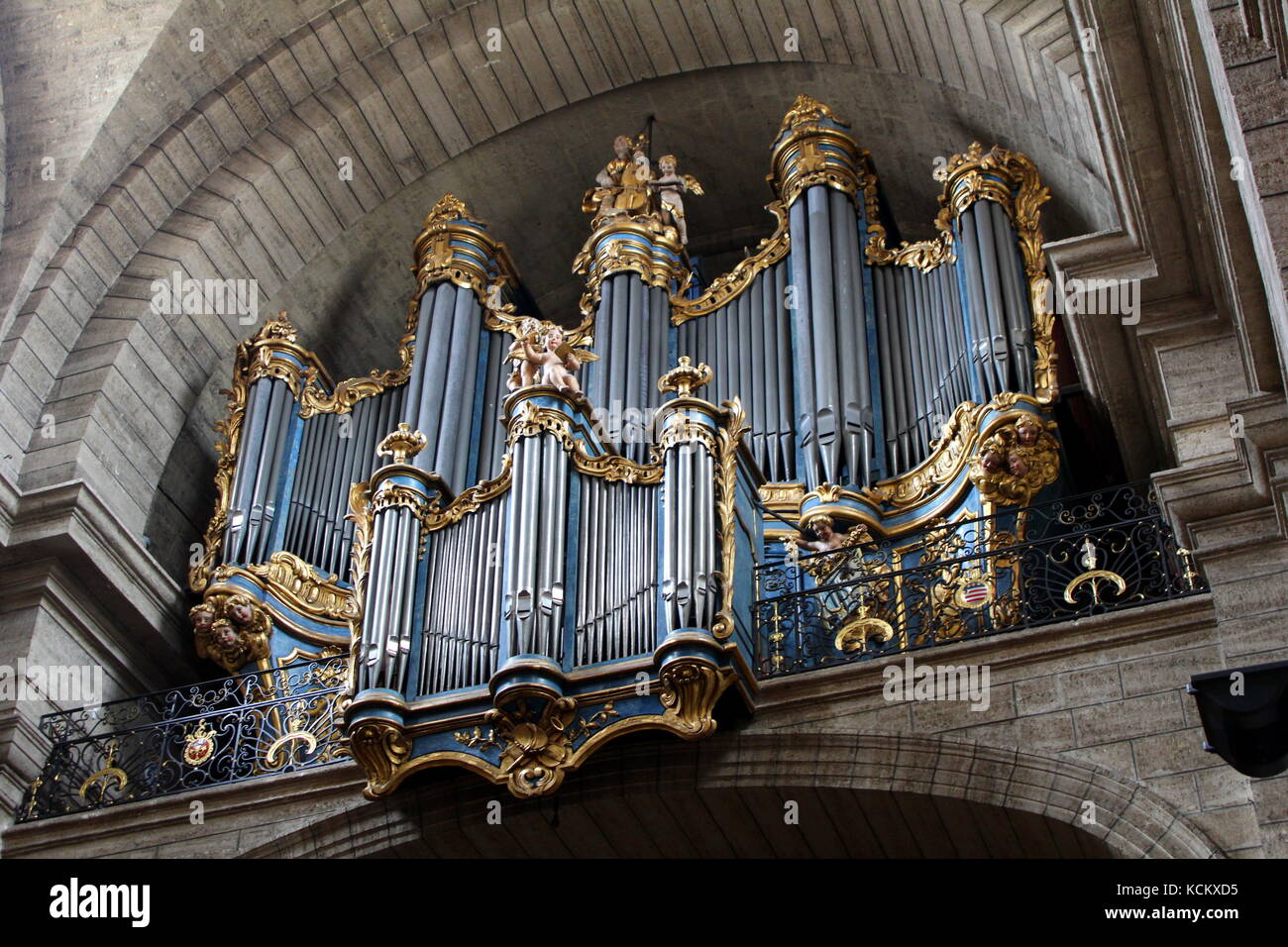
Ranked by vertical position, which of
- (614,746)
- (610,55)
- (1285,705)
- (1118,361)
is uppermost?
(610,55)

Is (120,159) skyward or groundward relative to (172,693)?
skyward

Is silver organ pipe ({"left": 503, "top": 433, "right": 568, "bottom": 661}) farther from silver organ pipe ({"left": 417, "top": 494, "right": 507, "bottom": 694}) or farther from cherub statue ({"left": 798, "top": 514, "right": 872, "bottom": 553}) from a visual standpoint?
cherub statue ({"left": 798, "top": 514, "right": 872, "bottom": 553})

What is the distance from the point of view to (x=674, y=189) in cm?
1434

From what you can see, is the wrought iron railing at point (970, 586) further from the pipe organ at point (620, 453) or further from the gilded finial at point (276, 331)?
the gilded finial at point (276, 331)

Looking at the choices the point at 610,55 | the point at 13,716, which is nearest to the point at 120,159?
the point at 610,55

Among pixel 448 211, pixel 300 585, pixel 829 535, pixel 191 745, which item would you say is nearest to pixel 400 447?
pixel 300 585

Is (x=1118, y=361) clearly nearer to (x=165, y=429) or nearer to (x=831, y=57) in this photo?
(x=831, y=57)

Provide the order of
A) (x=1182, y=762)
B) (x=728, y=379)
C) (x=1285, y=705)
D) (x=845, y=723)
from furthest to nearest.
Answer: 1. (x=728, y=379)
2. (x=845, y=723)
3. (x=1182, y=762)
4. (x=1285, y=705)

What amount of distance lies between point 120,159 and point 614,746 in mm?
6644

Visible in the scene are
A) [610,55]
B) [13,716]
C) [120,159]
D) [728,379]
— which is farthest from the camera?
[610,55]

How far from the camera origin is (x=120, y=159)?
13766mm

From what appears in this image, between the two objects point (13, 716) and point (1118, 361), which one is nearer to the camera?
point (1118, 361)

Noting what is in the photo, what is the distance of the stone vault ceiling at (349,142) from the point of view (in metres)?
13.0

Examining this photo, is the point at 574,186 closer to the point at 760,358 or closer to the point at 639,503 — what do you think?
the point at 760,358
